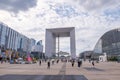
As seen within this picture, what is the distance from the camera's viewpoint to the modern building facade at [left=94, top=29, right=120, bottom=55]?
140 meters

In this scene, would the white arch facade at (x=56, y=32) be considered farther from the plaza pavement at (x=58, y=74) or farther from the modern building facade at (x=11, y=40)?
the plaza pavement at (x=58, y=74)

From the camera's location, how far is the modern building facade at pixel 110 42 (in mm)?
139675

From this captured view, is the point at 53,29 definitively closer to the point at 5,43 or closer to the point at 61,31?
the point at 61,31

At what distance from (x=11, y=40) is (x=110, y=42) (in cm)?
7815

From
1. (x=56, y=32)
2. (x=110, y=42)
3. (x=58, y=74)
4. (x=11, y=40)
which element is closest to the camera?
(x=58, y=74)

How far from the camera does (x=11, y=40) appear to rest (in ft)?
503

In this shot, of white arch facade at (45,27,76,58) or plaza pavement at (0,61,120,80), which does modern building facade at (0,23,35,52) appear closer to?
white arch facade at (45,27,76,58)

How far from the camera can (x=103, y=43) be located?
554 ft

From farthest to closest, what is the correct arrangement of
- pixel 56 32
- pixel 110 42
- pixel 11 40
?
1. pixel 56 32
2. pixel 110 42
3. pixel 11 40

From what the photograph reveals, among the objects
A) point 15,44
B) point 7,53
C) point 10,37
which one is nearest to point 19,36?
point 15,44

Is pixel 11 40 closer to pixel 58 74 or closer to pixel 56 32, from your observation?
pixel 56 32

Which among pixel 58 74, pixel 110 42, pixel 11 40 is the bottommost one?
pixel 58 74

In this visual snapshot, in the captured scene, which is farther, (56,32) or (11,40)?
(56,32)

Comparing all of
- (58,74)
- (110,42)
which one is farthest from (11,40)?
(58,74)
